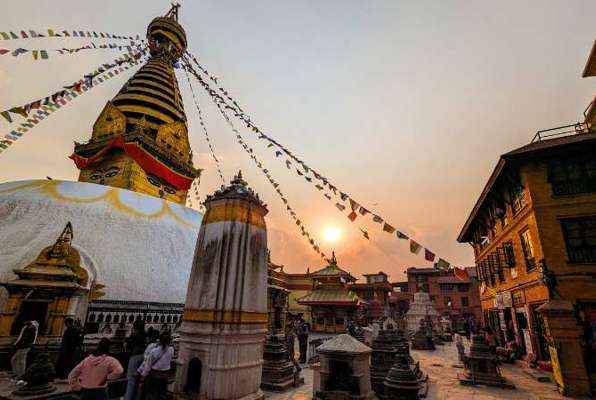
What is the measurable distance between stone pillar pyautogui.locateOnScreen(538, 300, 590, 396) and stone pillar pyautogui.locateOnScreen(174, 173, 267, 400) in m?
9.81

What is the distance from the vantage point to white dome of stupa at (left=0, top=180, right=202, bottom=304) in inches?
509

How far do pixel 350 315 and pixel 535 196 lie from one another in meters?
20.1

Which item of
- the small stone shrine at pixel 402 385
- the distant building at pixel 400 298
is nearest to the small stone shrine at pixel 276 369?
the small stone shrine at pixel 402 385

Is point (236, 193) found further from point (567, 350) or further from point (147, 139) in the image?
point (147, 139)

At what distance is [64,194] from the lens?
16.1 meters

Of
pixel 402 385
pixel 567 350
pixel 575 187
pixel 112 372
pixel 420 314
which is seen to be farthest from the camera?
pixel 420 314

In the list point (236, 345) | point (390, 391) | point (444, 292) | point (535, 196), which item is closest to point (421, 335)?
point (535, 196)

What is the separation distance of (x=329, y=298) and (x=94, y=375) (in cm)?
2573

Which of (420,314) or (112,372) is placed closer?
(112,372)

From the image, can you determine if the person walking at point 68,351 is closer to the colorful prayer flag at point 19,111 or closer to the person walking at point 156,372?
the person walking at point 156,372

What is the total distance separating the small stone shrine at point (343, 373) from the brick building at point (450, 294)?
43.6 metres

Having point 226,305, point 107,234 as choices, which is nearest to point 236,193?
point 226,305

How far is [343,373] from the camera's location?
7.27 meters

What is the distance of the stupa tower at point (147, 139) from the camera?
21781 millimetres
